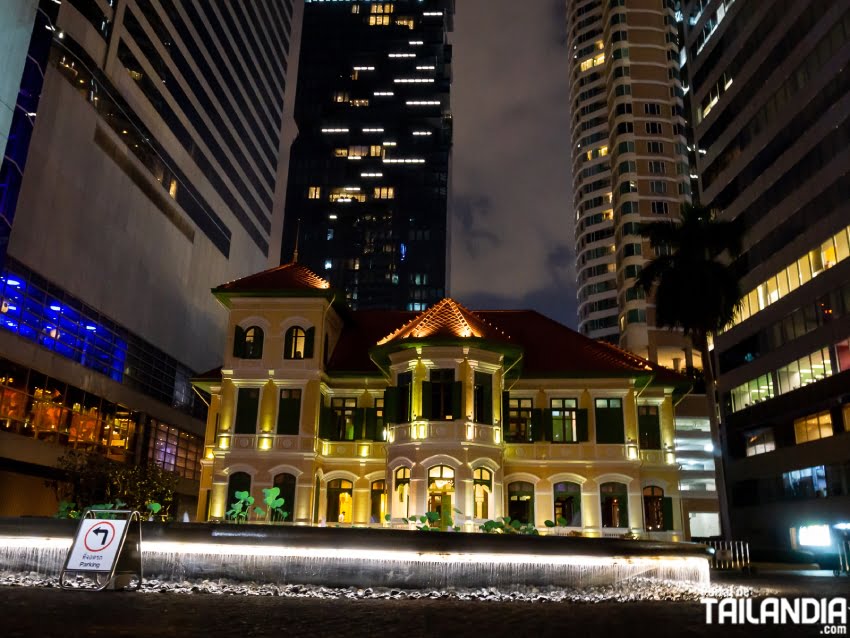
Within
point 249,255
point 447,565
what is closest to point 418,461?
point 447,565

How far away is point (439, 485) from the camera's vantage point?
2950 cm

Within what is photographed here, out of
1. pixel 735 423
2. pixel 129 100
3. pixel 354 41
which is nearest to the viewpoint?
pixel 129 100

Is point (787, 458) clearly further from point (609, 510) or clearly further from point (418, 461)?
point (418, 461)

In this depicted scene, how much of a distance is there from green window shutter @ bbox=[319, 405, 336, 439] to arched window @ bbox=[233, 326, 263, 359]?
3918 millimetres

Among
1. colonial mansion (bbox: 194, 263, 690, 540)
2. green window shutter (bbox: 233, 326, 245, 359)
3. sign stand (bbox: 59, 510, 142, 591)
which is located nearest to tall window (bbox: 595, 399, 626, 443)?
colonial mansion (bbox: 194, 263, 690, 540)

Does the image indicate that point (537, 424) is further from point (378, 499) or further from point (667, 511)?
point (378, 499)

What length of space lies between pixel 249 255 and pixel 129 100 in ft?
97.2

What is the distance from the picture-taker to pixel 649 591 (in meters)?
18.8

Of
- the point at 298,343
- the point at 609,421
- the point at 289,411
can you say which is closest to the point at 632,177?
the point at 609,421

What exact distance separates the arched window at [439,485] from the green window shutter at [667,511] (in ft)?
35.1

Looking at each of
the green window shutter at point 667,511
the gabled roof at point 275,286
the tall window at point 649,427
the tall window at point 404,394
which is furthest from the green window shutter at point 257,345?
the green window shutter at point 667,511

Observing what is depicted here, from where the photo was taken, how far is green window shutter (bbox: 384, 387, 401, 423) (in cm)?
3109

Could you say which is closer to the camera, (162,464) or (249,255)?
(162,464)

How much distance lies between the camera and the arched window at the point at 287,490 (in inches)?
1257
